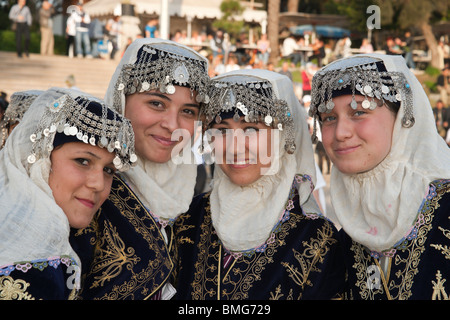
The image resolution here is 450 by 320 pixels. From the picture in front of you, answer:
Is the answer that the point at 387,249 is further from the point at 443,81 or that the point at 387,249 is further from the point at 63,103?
the point at 443,81

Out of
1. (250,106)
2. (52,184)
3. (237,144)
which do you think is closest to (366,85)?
(250,106)

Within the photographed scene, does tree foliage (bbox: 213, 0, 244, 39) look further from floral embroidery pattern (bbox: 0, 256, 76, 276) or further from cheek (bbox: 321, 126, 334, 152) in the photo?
floral embroidery pattern (bbox: 0, 256, 76, 276)

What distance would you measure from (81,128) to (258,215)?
3.84 feet

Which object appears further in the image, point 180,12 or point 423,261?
point 180,12

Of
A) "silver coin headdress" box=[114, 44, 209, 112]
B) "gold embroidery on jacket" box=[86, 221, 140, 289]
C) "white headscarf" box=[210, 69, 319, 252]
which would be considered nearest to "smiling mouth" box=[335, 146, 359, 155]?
"white headscarf" box=[210, 69, 319, 252]

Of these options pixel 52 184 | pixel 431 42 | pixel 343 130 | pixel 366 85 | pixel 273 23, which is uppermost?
pixel 273 23

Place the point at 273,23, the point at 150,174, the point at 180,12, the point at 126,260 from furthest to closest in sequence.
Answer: the point at 273,23
the point at 180,12
the point at 150,174
the point at 126,260

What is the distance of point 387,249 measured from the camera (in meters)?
2.55

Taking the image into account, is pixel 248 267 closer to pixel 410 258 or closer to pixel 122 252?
A: pixel 122 252

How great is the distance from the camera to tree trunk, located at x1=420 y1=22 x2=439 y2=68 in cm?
2359

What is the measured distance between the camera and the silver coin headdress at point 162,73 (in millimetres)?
2996

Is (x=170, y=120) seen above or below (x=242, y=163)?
→ above

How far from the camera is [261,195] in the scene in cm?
302

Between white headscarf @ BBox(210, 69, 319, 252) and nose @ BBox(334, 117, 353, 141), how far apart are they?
46 cm
